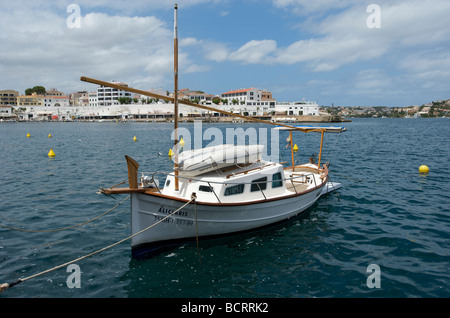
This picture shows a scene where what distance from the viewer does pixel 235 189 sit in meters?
12.5

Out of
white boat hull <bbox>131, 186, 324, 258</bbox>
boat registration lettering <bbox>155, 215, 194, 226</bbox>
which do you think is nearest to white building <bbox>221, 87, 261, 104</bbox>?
white boat hull <bbox>131, 186, 324, 258</bbox>

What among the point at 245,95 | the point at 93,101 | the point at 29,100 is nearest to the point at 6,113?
the point at 29,100

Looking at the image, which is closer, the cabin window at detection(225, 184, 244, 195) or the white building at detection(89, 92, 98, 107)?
the cabin window at detection(225, 184, 244, 195)

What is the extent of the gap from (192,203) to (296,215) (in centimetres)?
672

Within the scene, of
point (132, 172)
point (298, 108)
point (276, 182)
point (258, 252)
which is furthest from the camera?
point (298, 108)

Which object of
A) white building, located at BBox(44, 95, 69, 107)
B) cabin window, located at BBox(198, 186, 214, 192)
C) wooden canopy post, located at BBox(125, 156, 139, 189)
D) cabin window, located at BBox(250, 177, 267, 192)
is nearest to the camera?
wooden canopy post, located at BBox(125, 156, 139, 189)

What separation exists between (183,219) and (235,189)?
259 centimetres

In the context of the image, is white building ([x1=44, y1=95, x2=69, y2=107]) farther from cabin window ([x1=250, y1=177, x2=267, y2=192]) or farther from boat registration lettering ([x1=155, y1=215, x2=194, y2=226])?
boat registration lettering ([x1=155, y1=215, x2=194, y2=226])

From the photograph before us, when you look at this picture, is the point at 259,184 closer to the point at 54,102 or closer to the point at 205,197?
the point at 205,197

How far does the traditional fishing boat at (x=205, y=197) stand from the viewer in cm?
1078

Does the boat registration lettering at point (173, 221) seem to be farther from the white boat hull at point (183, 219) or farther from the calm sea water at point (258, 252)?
the calm sea water at point (258, 252)

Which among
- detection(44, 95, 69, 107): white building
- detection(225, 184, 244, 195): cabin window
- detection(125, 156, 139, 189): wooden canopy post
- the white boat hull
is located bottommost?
the white boat hull

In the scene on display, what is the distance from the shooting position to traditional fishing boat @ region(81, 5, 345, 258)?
10.8m
